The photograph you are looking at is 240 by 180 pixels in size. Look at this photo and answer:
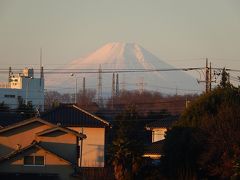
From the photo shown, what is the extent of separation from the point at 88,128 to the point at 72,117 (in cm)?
124

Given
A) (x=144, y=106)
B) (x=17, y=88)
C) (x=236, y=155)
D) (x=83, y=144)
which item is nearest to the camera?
(x=236, y=155)

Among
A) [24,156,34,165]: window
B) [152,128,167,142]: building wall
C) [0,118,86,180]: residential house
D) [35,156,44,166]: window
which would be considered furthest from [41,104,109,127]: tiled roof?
[24,156,34,165]: window

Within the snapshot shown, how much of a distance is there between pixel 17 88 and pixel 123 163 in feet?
206

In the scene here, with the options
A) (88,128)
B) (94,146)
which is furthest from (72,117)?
(94,146)

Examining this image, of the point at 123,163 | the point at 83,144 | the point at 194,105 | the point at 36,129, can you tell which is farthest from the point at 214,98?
the point at 83,144

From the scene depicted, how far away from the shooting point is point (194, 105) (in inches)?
1137

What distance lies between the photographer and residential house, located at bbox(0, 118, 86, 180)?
2802cm

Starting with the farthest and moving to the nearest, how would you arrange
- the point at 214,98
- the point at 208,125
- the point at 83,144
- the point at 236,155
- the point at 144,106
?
the point at 144,106
the point at 83,144
the point at 214,98
the point at 208,125
the point at 236,155

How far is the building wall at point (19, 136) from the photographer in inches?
1167

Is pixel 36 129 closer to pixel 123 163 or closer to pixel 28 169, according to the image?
pixel 28 169

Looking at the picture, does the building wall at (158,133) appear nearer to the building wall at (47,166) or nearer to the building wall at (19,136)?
the building wall at (19,136)

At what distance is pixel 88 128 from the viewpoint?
40.6 m

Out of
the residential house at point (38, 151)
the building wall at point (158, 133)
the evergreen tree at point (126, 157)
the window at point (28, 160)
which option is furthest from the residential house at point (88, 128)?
the window at point (28, 160)

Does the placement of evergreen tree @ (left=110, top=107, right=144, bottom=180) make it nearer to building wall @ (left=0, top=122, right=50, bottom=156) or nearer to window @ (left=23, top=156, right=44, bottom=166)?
window @ (left=23, top=156, right=44, bottom=166)
